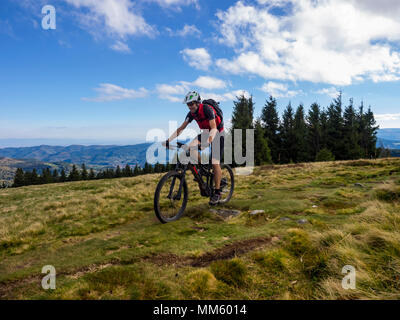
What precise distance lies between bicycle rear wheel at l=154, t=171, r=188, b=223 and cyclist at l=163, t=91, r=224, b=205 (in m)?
1.03

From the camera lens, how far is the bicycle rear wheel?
583 centimetres

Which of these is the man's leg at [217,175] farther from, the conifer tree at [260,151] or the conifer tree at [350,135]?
the conifer tree at [350,135]

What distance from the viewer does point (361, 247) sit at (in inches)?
128

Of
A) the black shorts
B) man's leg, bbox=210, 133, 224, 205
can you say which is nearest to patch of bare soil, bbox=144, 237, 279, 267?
man's leg, bbox=210, 133, 224, 205

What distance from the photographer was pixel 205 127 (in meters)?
6.95

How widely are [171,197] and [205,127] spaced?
2.47m

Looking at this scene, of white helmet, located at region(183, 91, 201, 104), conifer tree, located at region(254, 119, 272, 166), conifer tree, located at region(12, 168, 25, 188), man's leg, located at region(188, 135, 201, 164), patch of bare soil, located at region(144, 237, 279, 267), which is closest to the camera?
patch of bare soil, located at region(144, 237, 279, 267)

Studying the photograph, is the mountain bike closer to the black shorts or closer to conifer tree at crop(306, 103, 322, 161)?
the black shorts

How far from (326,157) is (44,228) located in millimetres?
47549

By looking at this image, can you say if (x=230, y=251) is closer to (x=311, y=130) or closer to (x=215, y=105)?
(x=215, y=105)

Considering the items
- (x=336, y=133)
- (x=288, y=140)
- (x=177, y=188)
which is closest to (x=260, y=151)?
(x=288, y=140)

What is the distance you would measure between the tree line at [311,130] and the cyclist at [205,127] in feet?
158
